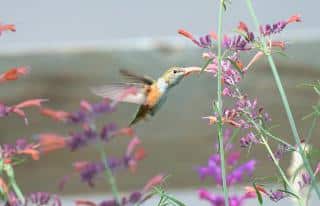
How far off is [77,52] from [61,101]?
8.6 inches

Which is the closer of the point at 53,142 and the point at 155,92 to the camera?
the point at 155,92

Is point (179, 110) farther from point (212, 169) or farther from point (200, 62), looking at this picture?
point (212, 169)

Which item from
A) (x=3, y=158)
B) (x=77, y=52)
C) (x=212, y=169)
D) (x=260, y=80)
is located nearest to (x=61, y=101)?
(x=77, y=52)

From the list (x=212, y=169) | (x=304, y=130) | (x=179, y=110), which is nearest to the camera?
(x=212, y=169)

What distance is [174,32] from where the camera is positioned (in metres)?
3.58

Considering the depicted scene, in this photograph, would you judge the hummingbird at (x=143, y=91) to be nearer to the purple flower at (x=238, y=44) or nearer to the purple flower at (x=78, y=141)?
the purple flower at (x=78, y=141)

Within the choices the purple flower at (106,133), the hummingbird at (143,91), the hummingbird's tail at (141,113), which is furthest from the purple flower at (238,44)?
the purple flower at (106,133)

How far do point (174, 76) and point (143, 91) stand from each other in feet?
0.76

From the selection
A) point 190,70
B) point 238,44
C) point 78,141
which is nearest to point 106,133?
point 78,141

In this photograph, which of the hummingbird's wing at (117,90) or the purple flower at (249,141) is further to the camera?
the hummingbird's wing at (117,90)

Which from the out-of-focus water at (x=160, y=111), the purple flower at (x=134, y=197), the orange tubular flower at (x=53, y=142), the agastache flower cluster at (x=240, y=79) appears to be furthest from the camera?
the out-of-focus water at (x=160, y=111)

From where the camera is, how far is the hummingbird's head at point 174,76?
5.00 ft

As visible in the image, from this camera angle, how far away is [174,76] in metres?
1.58

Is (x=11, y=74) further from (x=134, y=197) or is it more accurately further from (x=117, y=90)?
(x=134, y=197)
